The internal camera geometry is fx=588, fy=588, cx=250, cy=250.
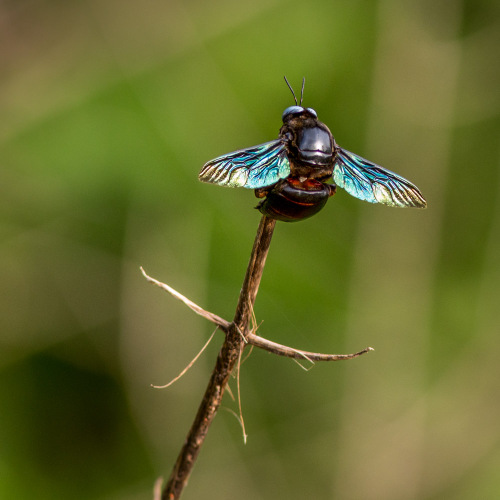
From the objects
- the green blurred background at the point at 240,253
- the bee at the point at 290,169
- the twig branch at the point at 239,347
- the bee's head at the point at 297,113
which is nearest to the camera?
the twig branch at the point at 239,347

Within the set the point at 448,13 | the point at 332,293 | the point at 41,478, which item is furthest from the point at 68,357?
the point at 448,13

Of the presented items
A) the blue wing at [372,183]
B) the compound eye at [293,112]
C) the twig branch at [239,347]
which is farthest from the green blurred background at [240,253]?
the twig branch at [239,347]

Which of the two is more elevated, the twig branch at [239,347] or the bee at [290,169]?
the bee at [290,169]

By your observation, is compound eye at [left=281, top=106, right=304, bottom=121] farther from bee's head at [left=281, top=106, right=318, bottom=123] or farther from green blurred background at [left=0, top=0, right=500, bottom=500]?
green blurred background at [left=0, top=0, right=500, bottom=500]

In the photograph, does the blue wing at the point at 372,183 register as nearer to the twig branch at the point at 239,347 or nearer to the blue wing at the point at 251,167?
the blue wing at the point at 251,167

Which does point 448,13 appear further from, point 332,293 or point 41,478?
point 41,478

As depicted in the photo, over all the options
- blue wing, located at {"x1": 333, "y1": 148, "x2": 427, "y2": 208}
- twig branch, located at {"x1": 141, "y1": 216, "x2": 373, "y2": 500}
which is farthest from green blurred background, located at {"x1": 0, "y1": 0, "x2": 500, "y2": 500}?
twig branch, located at {"x1": 141, "y1": 216, "x2": 373, "y2": 500}
